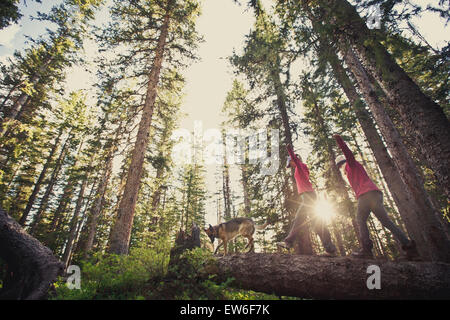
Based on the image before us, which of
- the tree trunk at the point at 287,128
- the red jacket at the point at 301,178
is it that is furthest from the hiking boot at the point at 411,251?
the tree trunk at the point at 287,128

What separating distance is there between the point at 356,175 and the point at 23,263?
6.99 metres

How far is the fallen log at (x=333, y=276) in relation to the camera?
2793 millimetres

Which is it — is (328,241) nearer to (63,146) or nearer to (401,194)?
(401,194)

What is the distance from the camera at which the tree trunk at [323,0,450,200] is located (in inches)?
116

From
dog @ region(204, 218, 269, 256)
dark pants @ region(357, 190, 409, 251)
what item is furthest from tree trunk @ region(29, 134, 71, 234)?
dark pants @ region(357, 190, 409, 251)

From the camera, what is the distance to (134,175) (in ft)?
22.4

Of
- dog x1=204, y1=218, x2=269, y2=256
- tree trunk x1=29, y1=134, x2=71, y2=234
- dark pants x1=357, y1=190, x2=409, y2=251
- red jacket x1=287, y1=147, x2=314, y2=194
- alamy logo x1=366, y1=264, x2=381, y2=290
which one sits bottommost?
alamy logo x1=366, y1=264, x2=381, y2=290

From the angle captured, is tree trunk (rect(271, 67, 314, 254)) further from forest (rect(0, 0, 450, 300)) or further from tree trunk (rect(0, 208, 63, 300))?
tree trunk (rect(0, 208, 63, 300))

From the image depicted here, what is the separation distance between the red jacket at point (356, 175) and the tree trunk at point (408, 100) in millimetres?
978

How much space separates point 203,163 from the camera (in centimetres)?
2259

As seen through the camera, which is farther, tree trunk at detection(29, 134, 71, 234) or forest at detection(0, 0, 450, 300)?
tree trunk at detection(29, 134, 71, 234)

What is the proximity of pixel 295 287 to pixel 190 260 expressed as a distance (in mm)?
2270

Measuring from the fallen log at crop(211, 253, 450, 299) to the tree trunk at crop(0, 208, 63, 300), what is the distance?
3.11m

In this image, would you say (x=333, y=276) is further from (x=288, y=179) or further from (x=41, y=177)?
(x=41, y=177)
